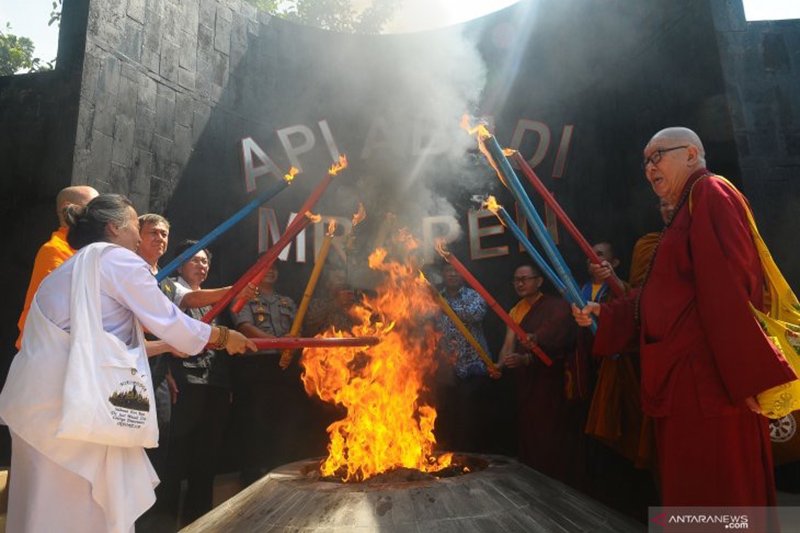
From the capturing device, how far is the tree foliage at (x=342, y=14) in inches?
688

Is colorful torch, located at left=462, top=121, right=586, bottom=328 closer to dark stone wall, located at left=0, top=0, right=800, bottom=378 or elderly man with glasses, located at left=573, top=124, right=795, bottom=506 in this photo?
elderly man with glasses, located at left=573, top=124, right=795, bottom=506

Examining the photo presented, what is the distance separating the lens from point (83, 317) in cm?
222

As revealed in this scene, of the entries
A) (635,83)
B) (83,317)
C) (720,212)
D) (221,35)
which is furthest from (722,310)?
(221,35)

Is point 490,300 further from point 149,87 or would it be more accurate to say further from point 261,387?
point 149,87

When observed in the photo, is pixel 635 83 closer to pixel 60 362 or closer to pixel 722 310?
pixel 722 310

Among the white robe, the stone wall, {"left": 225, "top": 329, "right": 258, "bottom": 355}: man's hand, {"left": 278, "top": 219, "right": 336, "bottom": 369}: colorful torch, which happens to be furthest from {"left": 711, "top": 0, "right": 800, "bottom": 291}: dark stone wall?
the stone wall

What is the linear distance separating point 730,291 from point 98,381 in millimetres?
2475

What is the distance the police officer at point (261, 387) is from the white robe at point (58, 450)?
9.34ft

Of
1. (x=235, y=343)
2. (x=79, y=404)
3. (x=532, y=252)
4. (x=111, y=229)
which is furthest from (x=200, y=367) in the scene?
(x=532, y=252)

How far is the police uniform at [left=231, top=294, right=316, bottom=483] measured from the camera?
17.6ft

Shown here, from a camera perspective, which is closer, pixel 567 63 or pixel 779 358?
pixel 779 358

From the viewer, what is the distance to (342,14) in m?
18.0

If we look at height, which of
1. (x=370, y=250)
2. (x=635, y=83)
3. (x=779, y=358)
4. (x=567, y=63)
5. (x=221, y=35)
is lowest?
(x=779, y=358)

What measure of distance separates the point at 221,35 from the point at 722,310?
256 inches
